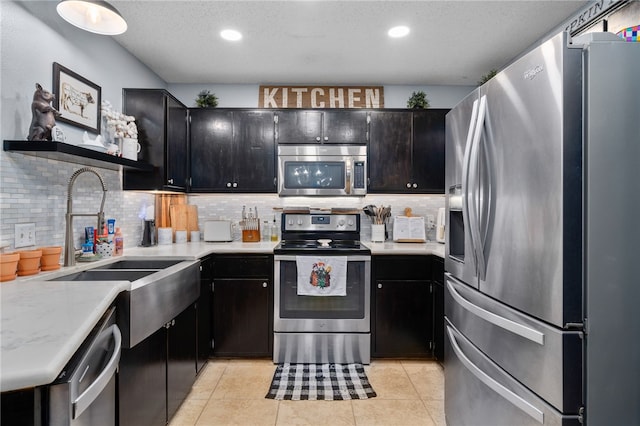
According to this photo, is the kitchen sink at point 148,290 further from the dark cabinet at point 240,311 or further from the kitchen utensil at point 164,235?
the kitchen utensil at point 164,235

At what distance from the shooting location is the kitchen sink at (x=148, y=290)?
147 centimetres

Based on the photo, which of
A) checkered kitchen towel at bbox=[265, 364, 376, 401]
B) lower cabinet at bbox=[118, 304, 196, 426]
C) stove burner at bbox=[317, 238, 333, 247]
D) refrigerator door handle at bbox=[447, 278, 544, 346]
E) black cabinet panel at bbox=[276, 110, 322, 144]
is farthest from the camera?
black cabinet panel at bbox=[276, 110, 322, 144]

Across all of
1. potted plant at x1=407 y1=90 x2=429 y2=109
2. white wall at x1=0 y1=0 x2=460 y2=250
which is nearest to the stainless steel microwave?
potted plant at x1=407 y1=90 x2=429 y2=109

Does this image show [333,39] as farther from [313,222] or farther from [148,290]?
[148,290]

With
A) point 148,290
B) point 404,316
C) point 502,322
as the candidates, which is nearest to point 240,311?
point 148,290

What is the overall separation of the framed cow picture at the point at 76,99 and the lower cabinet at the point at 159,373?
141cm

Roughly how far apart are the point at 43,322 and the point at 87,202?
160cm

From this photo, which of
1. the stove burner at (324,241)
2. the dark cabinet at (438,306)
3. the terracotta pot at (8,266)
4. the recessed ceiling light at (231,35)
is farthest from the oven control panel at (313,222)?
the terracotta pot at (8,266)

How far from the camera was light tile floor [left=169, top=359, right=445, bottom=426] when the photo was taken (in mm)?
2018

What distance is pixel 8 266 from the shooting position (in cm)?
149

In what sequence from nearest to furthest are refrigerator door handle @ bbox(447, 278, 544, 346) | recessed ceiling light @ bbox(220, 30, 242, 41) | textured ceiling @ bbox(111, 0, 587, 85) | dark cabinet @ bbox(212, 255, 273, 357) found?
refrigerator door handle @ bbox(447, 278, 544, 346)
textured ceiling @ bbox(111, 0, 587, 85)
recessed ceiling light @ bbox(220, 30, 242, 41)
dark cabinet @ bbox(212, 255, 273, 357)

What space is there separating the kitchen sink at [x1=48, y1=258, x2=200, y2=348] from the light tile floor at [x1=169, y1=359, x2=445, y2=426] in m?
0.67

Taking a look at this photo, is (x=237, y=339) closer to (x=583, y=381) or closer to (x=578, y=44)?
(x=583, y=381)

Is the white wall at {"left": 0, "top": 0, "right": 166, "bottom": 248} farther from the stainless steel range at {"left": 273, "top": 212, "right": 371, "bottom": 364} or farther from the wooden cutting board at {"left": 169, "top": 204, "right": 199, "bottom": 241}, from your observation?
the stainless steel range at {"left": 273, "top": 212, "right": 371, "bottom": 364}
